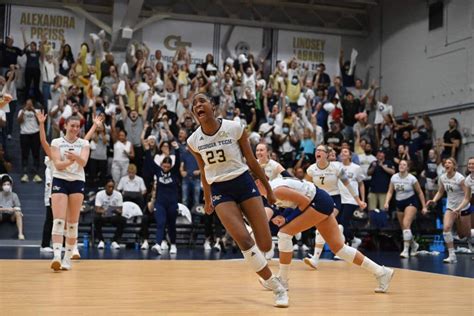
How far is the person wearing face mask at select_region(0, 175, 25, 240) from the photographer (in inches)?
587

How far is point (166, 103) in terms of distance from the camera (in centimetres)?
1855

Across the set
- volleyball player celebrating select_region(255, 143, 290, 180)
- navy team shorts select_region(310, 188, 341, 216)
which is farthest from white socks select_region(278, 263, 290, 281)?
volleyball player celebrating select_region(255, 143, 290, 180)

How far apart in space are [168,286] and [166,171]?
639cm

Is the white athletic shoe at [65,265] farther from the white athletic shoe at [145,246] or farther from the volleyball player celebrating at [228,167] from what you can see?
the white athletic shoe at [145,246]

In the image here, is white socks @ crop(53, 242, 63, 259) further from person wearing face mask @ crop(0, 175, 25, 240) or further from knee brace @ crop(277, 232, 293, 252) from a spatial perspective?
person wearing face mask @ crop(0, 175, 25, 240)

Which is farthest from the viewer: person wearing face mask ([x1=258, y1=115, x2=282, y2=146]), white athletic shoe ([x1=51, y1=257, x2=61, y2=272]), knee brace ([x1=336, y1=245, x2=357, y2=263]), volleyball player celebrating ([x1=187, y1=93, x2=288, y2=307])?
person wearing face mask ([x1=258, y1=115, x2=282, y2=146])

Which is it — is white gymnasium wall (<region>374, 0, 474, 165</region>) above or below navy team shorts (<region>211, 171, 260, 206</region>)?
above

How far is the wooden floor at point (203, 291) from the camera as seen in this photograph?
5691mm

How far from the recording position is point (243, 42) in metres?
25.9

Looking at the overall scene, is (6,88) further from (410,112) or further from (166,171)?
(410,112)

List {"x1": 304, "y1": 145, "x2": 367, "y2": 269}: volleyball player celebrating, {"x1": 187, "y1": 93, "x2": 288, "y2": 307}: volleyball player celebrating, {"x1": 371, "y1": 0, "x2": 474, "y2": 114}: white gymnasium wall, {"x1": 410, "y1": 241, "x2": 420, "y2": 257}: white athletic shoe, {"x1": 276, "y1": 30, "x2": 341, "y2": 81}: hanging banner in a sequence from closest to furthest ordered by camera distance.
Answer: {"x1": 187, "y1": 93, "x2": 288, "y2": 307}: volleyball player celebrating < {"x1": 304, "y1": 145, "x2": 367, "y2": 269}: volleyball player celebrating < {"x1": 410, "y1": 241, "x2": 420, "y2": 257}: white athletic shoe < {"x1": 371, "y1": 0, "x2": 474, "y2": 114}: white gymnasium wall < {"x1": 276, "y1": 30, "x2": 341, "y2": 81}: hanging banner

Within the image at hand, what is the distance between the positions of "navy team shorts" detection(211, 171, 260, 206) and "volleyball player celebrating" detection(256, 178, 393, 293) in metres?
0.80

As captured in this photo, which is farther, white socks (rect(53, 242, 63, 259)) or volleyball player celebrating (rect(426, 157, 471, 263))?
volleyball player celebrating (rect(426, 157, 471, 263))

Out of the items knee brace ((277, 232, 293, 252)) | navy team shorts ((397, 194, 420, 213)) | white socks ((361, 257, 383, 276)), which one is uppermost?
navy team shorts ((397, 194, 420, 213))
